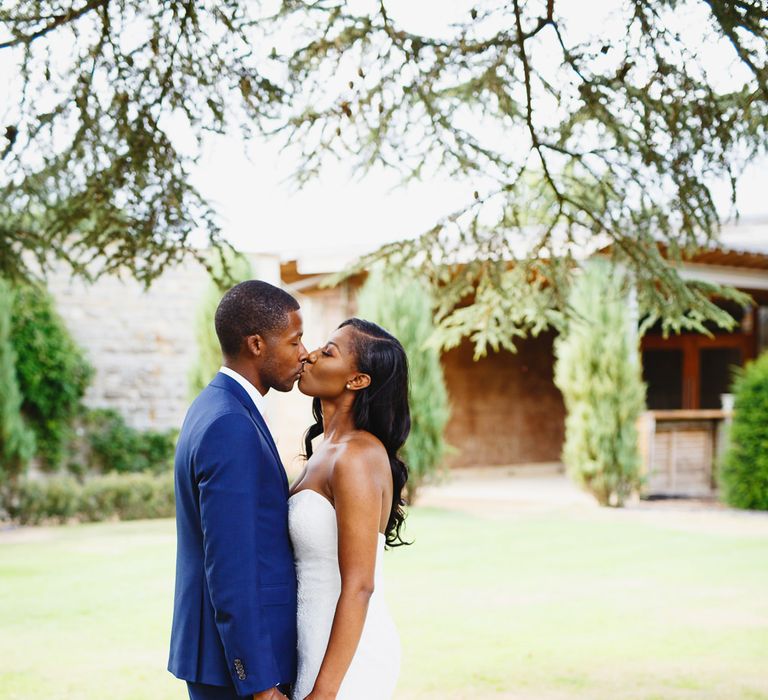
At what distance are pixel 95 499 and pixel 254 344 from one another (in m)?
11.4

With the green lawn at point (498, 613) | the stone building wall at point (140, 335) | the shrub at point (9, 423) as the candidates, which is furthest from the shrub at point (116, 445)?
the green lawn at point (498, 613)

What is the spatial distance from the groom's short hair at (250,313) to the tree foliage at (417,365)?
11.8 metres

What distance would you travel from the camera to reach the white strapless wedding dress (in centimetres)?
278

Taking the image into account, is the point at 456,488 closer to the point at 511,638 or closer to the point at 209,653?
the point at 511,638

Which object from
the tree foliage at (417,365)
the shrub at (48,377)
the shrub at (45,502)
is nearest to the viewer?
the shrub at (45,502)

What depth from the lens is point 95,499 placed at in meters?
13.4

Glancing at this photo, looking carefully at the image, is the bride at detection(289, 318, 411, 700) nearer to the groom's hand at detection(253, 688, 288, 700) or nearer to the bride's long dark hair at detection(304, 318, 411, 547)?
the bride's long dark hair at detection(304, 318, 411, 547)

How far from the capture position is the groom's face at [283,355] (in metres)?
2.78

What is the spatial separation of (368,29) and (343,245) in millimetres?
9560

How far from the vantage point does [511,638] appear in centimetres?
709

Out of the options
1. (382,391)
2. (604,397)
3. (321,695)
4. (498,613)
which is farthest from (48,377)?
(321,695)

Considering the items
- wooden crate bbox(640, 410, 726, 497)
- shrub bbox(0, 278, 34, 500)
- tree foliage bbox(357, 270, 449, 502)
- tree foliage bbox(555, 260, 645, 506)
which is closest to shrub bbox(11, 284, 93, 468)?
shrub bbox(0, 278, 34, 500)

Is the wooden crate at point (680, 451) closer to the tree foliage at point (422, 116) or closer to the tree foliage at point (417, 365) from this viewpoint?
the tree foliage at point (417, 365)

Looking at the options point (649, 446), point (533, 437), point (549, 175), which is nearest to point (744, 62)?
point (549, 175)
